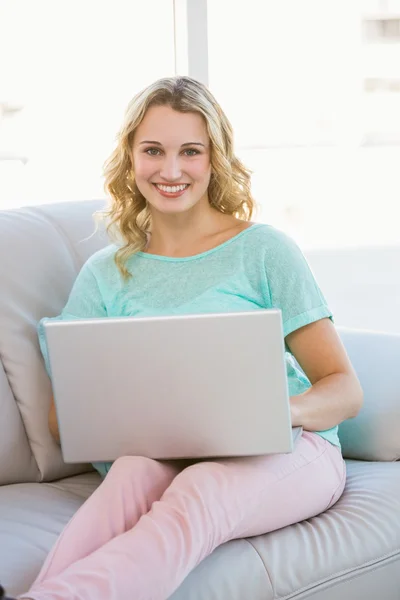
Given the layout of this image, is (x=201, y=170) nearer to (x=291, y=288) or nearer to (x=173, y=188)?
(x=173, y=188)

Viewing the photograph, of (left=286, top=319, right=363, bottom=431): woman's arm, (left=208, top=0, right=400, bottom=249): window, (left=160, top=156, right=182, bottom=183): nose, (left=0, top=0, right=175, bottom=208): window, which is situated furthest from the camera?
(left=208, top=0, right=400, bottom=249): window

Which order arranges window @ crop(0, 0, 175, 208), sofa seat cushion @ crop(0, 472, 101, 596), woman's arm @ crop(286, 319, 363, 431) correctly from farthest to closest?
window @ crop(0, 0, 175, 208) → woman's arm @ crop(286, 319, 363, 431) → sofa seat cushion @ crop(0, 472, 101, 596)

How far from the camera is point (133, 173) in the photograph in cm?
192

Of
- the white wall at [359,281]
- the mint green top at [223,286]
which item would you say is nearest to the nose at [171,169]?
the mint green top at [223,286]

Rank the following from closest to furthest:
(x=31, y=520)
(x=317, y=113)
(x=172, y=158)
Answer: (x=31, y=520), (x=172, y=158), (x=317, y=113)

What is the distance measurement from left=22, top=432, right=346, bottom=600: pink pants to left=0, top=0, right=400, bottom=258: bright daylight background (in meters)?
1.60

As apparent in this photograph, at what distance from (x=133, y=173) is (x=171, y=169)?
0.18 m

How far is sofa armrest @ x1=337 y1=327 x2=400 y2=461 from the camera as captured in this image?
72.2 inches

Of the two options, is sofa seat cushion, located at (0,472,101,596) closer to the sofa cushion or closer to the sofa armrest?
the sofa cushion

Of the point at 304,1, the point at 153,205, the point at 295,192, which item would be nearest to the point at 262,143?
the point at 295,192

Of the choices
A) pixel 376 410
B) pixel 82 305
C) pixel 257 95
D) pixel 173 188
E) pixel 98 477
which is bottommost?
pixel 98 477

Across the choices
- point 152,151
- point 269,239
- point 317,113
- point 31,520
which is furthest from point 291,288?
point 317,113

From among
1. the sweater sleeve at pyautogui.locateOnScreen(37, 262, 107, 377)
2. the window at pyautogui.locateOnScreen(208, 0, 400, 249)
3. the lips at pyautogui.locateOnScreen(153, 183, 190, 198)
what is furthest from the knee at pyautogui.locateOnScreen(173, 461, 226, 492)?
the window at pyautogui.locateOnScreen(208, 0, 400, 249)

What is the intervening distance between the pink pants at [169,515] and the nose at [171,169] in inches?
22.6
